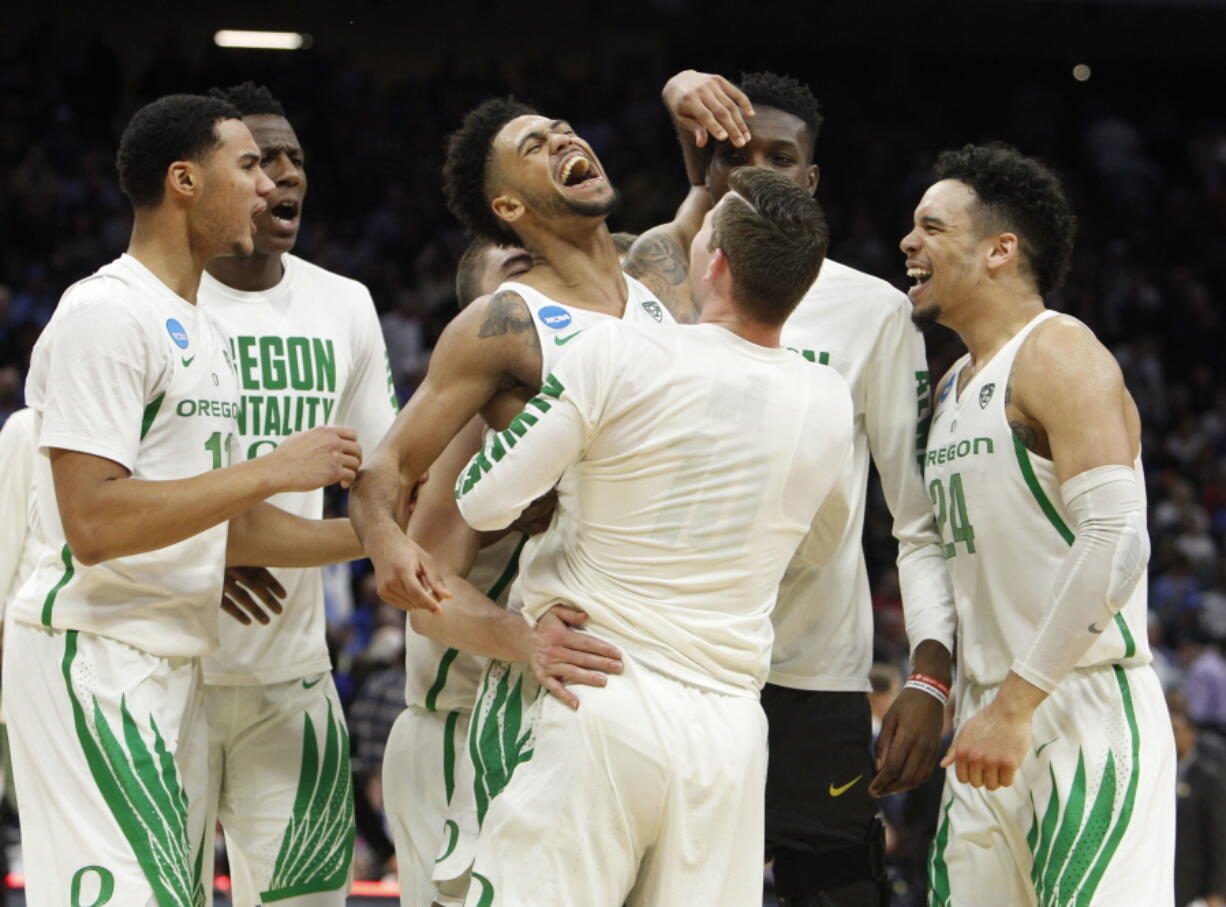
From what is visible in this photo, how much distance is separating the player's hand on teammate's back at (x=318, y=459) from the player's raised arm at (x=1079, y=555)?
1.65 meters

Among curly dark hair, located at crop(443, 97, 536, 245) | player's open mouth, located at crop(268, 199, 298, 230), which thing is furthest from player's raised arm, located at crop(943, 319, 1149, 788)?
player's open mouth, located at crop(268, 199, 298, 230)

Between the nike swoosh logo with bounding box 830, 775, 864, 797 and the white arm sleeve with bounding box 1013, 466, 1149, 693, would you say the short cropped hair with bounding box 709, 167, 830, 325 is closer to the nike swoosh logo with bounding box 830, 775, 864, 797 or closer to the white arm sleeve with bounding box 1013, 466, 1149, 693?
the white arm sleeve with bounding box 1013, 466, 1149, 693

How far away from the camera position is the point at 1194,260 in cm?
1728

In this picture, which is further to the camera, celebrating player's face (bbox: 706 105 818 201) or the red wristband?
celebrating player's face (bbox: 706 105 818 201)

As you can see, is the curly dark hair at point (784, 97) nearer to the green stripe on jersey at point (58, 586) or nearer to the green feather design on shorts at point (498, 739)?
the green feather design on shorts at point (498, 739)

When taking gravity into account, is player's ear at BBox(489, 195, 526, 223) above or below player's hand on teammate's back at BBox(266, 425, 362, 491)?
above

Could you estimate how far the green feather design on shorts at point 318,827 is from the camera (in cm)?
477

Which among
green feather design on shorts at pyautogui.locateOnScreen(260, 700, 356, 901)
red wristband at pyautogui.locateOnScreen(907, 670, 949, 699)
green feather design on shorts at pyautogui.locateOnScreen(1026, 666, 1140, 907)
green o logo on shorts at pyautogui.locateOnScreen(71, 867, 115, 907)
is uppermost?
red wristband at pyautogui.locateOnScreen(907, 670, 949, 699)

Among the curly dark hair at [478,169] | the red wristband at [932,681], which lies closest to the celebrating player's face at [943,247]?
the red wristband at [932,681]

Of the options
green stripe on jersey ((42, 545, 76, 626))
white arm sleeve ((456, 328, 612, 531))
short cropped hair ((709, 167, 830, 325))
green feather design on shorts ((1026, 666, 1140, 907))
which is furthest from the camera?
green stripe on jersey ((42, 545, 76, 626))

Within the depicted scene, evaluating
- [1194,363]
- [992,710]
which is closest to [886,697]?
[992,710]

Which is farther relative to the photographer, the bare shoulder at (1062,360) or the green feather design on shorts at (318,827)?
the green feather design on shorts at (318,827)

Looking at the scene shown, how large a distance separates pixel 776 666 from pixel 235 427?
1683 mm

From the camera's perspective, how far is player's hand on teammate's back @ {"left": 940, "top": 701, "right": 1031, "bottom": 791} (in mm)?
3836
